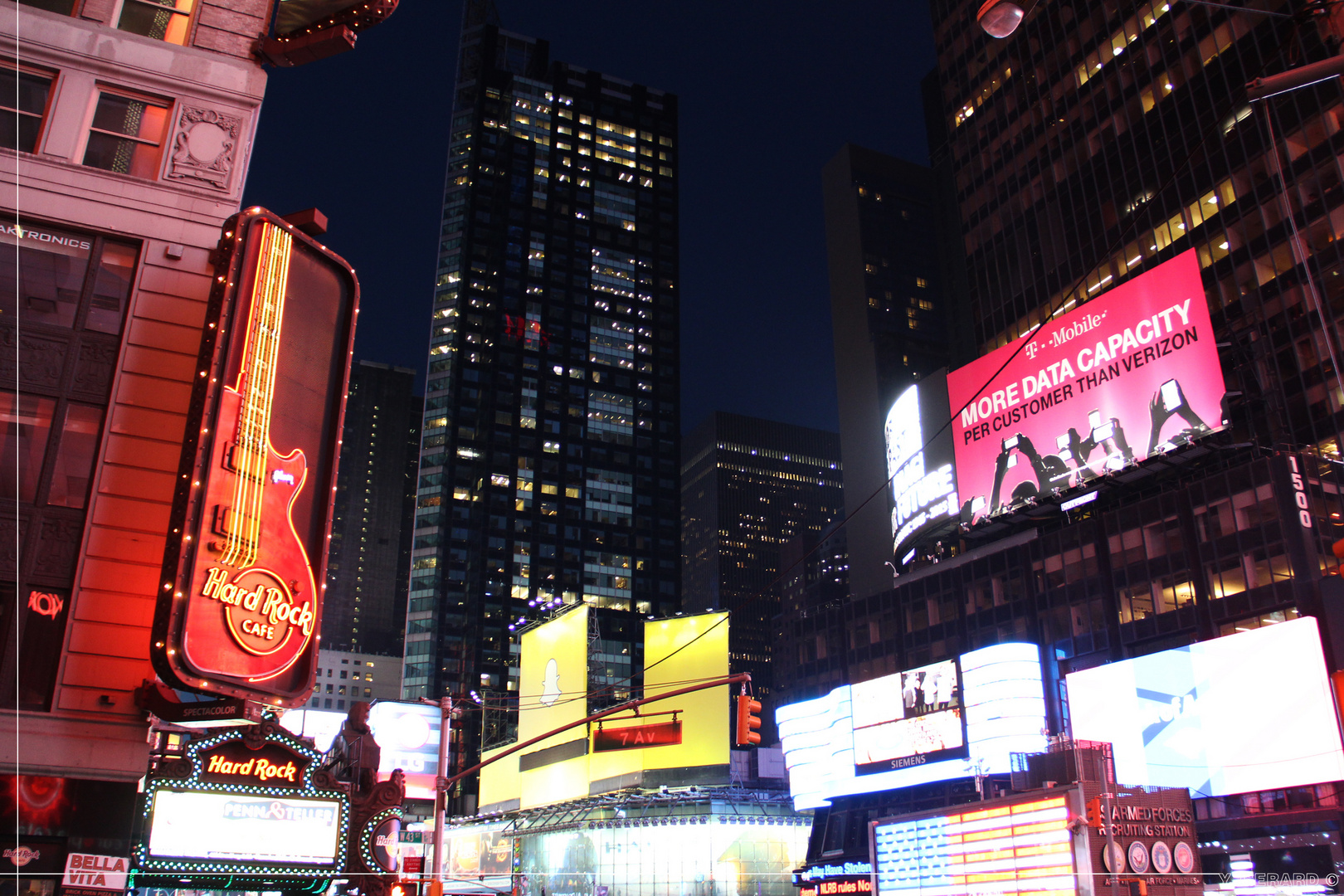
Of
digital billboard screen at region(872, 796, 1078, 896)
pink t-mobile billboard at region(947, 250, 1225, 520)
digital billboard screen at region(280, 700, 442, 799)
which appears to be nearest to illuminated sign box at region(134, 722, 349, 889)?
digital billboard screen at region(872, 796, 1078, 896)

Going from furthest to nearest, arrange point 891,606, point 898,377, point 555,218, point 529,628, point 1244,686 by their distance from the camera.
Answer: point 555,218 → point 898,377 → point 891,606 → point 529,628 → point 1244,686

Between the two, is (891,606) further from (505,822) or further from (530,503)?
(530,503)

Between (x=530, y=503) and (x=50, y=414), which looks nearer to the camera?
(x=50, y=414)

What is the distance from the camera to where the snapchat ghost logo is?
202 feet

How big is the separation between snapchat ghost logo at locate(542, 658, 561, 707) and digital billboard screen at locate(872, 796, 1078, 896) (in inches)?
1358

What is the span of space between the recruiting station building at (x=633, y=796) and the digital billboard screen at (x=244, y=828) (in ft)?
105

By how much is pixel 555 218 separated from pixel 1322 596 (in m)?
126

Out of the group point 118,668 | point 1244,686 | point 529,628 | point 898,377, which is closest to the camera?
point 118,668

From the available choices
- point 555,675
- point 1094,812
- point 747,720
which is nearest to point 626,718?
point 555,675

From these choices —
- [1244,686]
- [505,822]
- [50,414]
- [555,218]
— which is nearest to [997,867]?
[50,414]

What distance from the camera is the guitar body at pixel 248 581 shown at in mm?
14656

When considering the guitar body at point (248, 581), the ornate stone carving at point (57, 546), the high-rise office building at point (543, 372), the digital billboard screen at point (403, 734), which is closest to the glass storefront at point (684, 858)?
the digital billboard screen at point (403, 734)

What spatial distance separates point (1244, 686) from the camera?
48.2m

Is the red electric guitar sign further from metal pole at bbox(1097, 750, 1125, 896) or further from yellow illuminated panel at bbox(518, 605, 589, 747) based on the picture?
yellow illuminated panel at bbox(518, 605, 589, 747)
